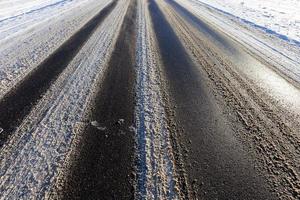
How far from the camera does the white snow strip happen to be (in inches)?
108

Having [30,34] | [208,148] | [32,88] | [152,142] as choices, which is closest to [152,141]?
[152,142]

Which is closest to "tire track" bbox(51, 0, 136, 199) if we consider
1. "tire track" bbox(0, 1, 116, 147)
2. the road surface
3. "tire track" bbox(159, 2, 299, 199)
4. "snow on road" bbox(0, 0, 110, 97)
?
the road surface

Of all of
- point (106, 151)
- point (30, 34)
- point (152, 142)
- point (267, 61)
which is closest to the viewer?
point (106, 151)

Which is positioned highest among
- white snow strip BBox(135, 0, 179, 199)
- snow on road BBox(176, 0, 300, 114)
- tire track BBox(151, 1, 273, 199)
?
white snow strip BBox(135, 0, 179, 199)

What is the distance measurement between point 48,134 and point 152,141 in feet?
4.32

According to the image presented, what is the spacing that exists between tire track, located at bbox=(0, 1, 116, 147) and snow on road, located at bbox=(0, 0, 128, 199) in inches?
4.9

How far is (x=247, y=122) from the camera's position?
13.2ft

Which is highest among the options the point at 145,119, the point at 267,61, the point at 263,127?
the point at 145,119

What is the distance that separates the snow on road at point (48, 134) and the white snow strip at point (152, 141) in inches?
32.7

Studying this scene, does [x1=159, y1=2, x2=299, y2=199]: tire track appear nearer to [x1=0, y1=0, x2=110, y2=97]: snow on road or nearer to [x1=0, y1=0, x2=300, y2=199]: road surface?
[x1=0, y1=0, x2=300, y2=199]: road surface

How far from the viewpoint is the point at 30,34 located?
25.8 feet

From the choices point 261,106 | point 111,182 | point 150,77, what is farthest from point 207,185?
point 150,77

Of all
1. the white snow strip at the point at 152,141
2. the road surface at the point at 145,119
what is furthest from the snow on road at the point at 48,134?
the white snow strip at the point at 152,141

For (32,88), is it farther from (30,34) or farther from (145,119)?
(30,34)
